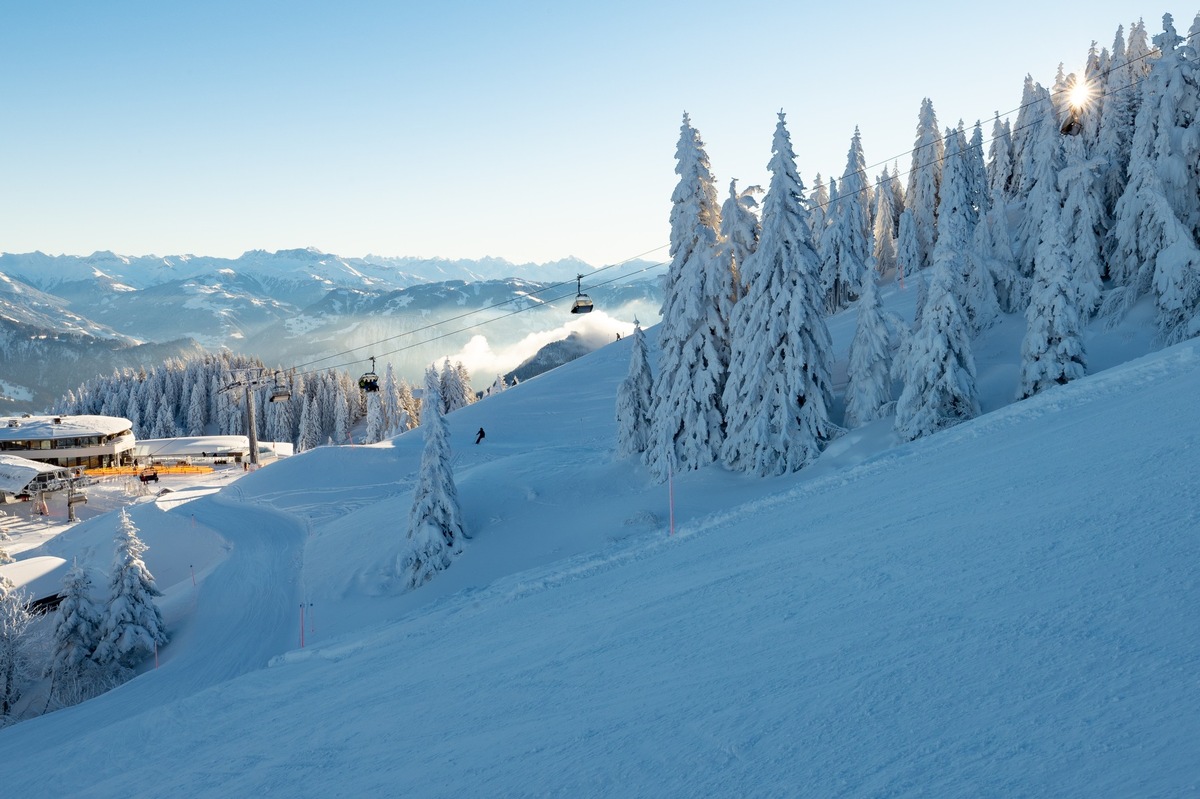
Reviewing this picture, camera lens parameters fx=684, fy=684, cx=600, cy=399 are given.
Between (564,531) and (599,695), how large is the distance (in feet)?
72.3

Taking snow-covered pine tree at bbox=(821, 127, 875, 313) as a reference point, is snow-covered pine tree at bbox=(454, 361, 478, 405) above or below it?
below

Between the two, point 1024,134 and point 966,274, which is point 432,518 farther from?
point 1024,134

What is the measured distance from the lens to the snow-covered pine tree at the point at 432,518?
2748cm

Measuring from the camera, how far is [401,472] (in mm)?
47656

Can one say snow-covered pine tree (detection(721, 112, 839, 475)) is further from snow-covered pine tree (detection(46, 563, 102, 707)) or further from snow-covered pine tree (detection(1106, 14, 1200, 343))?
snow-covered pine tree (detection(46, 563, 102, 707))

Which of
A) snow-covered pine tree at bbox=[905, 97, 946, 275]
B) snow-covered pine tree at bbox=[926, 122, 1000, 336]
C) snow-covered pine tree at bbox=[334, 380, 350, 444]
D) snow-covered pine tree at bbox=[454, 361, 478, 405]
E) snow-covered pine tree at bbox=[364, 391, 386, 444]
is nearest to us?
snow-covered pine tree at bbox=[926, 122, 1000, 336]

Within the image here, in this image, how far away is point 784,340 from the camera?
27.9 meters

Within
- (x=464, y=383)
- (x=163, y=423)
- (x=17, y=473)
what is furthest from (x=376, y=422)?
(x=163, y=423)

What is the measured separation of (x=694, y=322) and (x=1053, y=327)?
13.4 meters

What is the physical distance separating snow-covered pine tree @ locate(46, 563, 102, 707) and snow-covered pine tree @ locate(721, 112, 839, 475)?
27745 mm

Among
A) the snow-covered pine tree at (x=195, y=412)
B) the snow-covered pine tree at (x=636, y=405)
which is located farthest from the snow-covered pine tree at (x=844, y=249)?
the snow-covered pine tree at (x=195, y=412)

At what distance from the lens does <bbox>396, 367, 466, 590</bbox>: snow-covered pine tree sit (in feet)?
90.2

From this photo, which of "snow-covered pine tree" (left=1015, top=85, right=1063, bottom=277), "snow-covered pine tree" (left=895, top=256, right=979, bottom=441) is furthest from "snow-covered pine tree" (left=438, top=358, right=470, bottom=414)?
"snow-covered pine tree" (left=895, top=256, right=979, bottom=441)

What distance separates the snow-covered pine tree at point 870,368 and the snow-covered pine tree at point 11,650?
3453 cm
